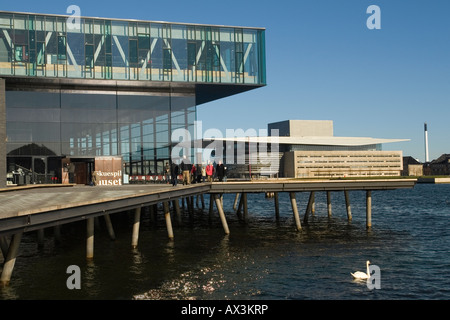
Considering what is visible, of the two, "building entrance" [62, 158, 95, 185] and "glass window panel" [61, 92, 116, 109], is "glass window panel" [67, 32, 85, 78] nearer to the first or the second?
"glass window panel" [61, 92, 116, 109]

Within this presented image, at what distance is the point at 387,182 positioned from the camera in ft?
133

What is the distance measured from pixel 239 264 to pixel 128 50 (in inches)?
1036

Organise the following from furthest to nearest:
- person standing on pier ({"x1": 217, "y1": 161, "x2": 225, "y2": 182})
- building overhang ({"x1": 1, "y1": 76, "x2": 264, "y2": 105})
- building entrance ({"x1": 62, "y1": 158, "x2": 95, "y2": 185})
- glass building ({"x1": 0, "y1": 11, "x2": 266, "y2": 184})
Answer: building entrance ({"x1": 62, "y1": 158, "x2": 95, "y2": 185}), building overhang ({"x1": 1, "y1": 76, "x2": 264, "y2": 105}), glass building ({"x1": 0, "y1": 11, "x2": 266, "y2": 184}), person standing on pier ({"x1": 217, "y1": 161, "x2": 225, "y2": 182})

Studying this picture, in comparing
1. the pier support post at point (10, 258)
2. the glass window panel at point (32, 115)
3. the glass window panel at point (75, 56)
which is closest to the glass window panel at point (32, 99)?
the glass window panel at point (32, 115)

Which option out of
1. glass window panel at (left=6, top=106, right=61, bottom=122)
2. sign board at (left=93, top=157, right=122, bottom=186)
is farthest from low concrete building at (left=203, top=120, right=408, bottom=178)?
glass window panel at (left=6, top=106, right=61, bottom=122)

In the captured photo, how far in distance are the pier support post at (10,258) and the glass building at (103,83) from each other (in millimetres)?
24442

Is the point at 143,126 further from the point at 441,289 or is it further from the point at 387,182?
the point at 441,289

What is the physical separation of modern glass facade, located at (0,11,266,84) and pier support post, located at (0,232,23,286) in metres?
26.6

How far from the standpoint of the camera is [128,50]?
155 ft

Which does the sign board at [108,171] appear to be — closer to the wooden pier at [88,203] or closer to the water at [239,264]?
the water at [239,264]

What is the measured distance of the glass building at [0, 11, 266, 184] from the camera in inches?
1774

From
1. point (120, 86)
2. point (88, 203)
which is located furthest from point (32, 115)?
point (88, 203)

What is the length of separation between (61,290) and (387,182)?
87.5 feet

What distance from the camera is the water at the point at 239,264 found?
70.0ft
